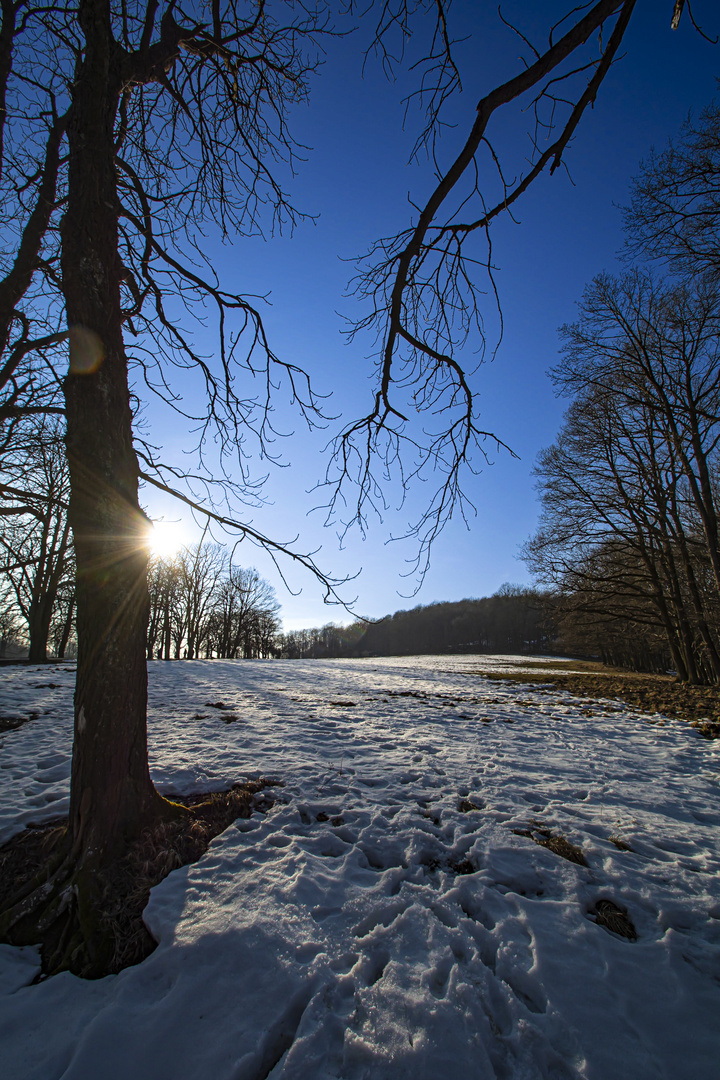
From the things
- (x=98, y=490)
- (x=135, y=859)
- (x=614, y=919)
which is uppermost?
(x=98, y=490)

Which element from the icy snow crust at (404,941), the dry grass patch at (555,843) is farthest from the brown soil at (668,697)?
the dry grass patch at (555,843)

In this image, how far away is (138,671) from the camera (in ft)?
9.21

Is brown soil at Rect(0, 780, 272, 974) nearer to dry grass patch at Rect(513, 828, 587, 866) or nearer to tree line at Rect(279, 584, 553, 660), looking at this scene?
dry grass patch at Rect(513, 828, 587, 866)

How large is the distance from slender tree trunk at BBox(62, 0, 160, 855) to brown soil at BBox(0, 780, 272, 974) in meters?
0.20

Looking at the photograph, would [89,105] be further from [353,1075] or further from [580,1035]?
[580,1035]

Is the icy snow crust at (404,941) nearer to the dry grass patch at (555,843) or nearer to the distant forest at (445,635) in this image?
the dry grass patch at (555,843)

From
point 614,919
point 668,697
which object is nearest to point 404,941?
point 614,919

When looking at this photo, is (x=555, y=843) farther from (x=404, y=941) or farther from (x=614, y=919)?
(x=404, y=941)

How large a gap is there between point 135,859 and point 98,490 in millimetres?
2397

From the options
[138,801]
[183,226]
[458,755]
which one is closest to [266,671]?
[458,755]

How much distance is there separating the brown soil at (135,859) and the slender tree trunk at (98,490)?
198 mm

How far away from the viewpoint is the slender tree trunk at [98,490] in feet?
8.50

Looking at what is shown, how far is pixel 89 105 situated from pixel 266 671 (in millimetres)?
15305

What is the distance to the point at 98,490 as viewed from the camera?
2.66 m
